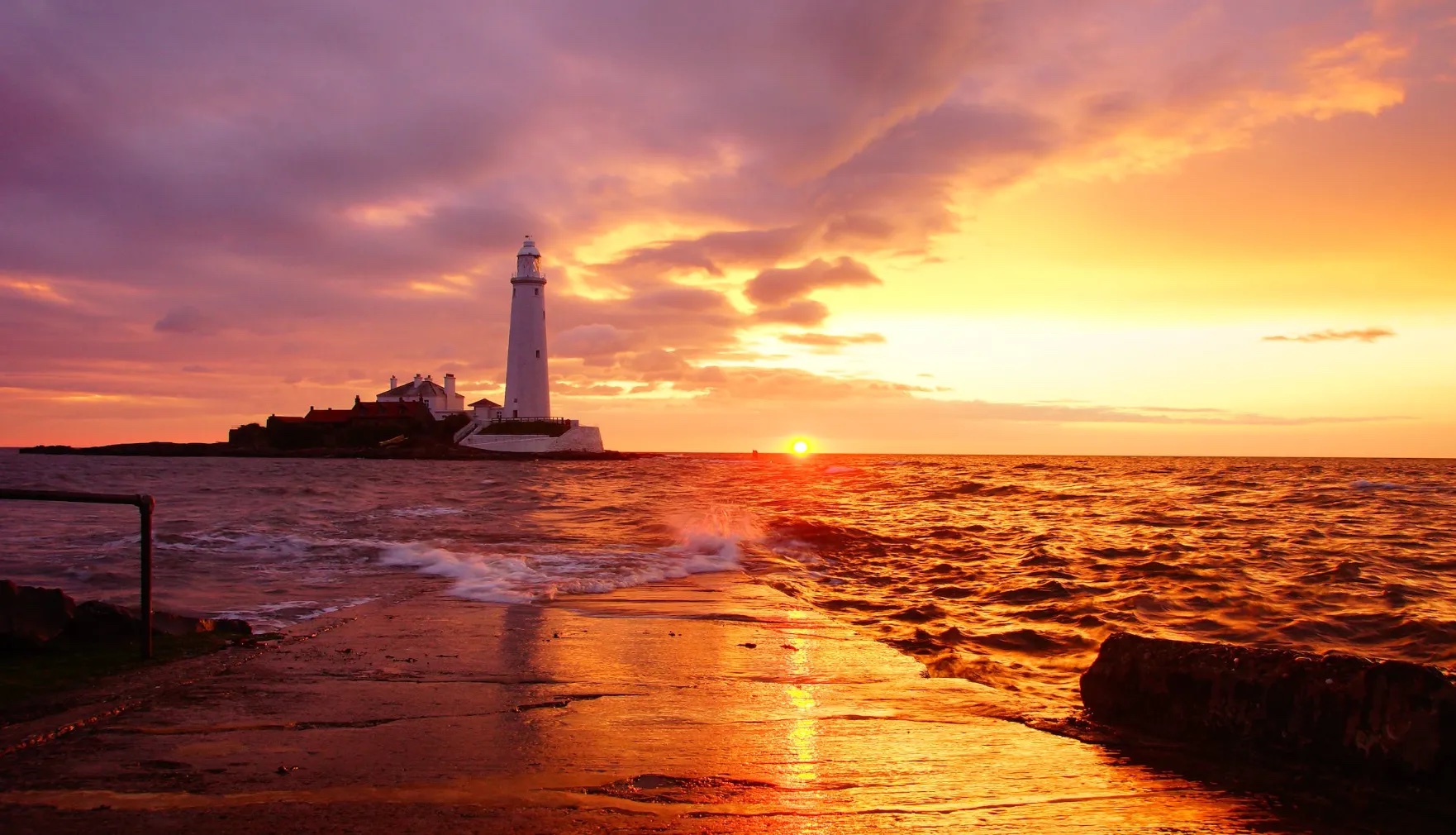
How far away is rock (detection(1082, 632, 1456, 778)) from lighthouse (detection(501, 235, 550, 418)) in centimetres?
6984

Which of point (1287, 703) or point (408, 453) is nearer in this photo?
point (1287, 703)

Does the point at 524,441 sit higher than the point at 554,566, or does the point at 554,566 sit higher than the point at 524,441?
the point at 524,441

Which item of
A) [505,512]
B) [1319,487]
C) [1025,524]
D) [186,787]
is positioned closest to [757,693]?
[186,787]

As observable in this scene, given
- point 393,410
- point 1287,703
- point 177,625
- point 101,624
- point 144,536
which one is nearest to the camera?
point 1287,703

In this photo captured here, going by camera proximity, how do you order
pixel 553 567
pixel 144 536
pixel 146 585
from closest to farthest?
pixel 146 585
pixel 144 536
pixel 553 567

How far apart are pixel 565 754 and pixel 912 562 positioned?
9607 mm

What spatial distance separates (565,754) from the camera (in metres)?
4.00

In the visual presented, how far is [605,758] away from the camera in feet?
13.0

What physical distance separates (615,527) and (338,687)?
42.4ft

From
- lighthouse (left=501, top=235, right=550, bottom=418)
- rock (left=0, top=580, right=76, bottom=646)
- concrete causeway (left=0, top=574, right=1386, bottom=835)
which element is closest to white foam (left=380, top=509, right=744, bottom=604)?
concrete causeway (left=0, top=574, right=1386, bottom=835)

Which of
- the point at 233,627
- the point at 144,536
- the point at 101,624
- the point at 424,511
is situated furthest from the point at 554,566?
the point at 424,511

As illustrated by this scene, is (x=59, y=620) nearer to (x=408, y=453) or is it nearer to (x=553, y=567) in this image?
(x=553, y=567)

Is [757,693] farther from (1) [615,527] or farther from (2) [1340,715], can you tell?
(1) [615,527]

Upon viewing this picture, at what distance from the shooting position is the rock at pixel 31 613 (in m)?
5.46
